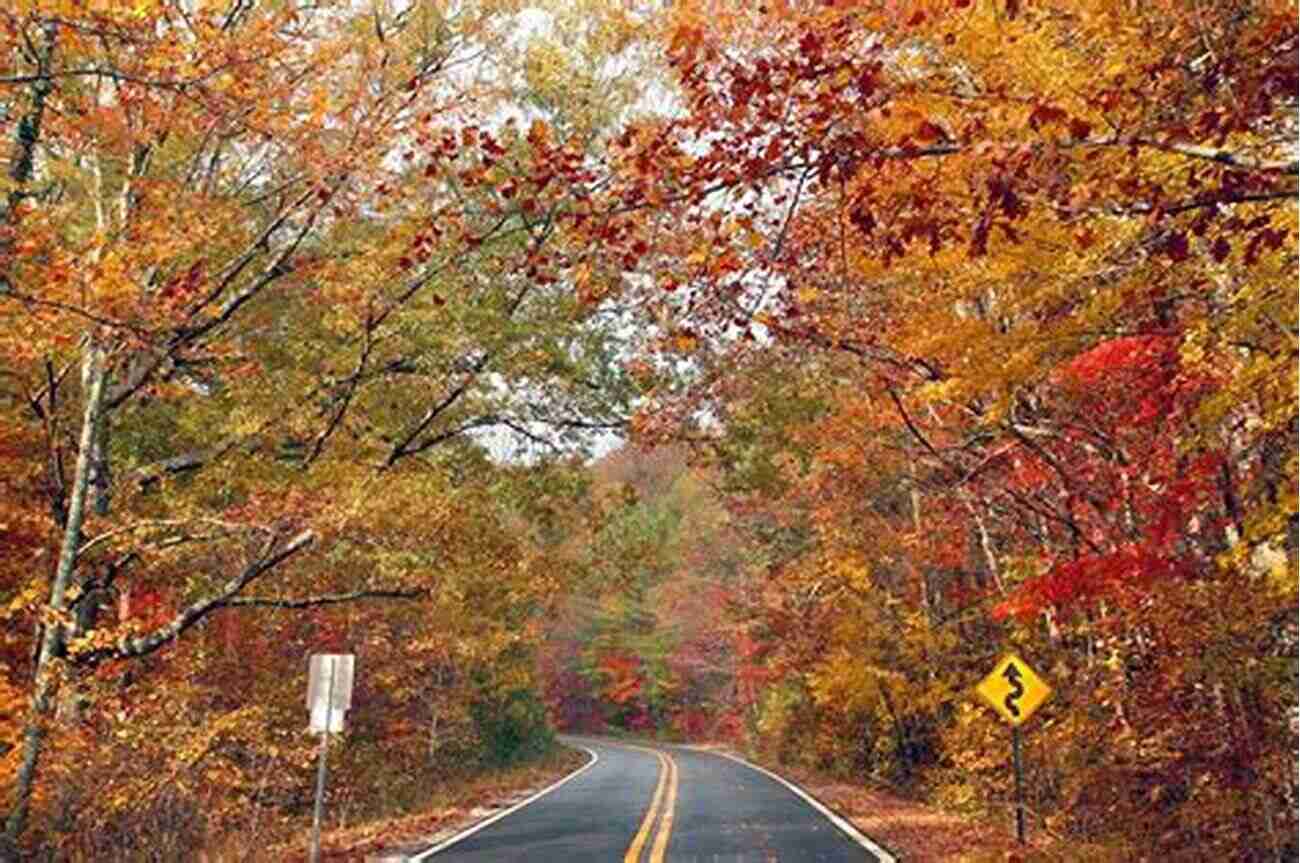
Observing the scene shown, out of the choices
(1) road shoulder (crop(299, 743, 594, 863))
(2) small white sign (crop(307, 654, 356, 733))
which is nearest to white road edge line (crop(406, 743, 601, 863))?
(1) road shoulder (crop(299, 743, 594, 863))

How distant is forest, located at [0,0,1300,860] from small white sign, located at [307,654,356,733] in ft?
2.79

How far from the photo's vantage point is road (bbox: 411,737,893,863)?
1284 centimetres

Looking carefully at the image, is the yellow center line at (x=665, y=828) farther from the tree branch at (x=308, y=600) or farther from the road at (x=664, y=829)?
the tree branch at (x=308, y=600)

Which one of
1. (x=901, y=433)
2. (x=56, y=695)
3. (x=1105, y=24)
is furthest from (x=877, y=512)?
(x=1105, y=24)

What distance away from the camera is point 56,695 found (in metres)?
11.0

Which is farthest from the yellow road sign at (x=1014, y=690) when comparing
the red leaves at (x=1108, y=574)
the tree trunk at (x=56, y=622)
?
the tree trunk at (x=56, y=622)

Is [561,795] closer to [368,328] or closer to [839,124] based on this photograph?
[368,328]

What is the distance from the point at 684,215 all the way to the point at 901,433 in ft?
43.5

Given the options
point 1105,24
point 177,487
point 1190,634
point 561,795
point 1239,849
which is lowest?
point 561,795

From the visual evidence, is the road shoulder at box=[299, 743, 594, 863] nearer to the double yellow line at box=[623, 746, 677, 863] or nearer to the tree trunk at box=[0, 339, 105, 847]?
the double yellow line at box=[623, 746, 677, 863]

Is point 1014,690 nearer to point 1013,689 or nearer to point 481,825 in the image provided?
point 1013,689

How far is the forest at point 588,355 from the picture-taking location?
5.30m

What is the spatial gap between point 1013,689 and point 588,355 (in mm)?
6996

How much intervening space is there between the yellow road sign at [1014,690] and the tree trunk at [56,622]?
34.2 ft
